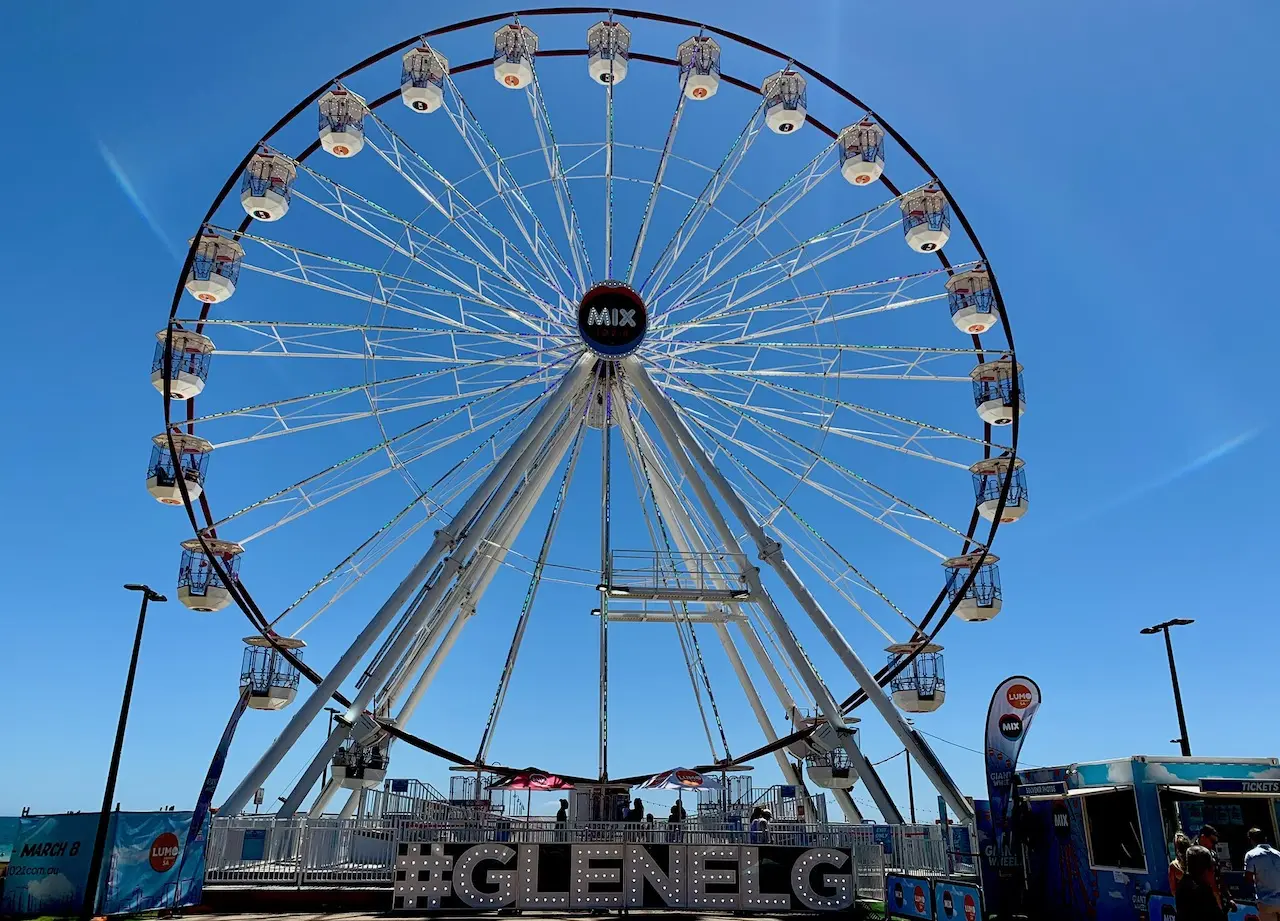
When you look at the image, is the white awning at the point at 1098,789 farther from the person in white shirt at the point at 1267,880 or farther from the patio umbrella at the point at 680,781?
the patio umbrella at the point at 680,781

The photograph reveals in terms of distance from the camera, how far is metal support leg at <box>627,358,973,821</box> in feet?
61.2

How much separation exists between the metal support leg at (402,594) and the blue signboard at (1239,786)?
44.0 ft

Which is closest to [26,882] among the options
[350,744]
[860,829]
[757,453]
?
[350,744]

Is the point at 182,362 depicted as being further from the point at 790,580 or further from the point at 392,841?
the point at 790,580

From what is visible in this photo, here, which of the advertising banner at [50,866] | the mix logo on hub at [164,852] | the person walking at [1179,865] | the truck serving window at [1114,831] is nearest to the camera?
the person walking at [1179,865]

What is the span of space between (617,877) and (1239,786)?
839 cm

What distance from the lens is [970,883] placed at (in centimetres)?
1436

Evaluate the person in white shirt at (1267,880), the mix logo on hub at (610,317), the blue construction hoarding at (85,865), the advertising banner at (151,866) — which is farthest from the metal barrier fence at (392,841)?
the mix logo on hub at (610,317)

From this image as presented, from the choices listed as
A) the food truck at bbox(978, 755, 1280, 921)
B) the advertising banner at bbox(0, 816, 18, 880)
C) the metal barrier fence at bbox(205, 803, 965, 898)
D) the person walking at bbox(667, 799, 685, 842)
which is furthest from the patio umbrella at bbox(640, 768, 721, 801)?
the advertising banner at bbox(0, 816, 18, 880)

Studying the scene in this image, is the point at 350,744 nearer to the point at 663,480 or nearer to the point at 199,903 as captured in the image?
the point at 199,903

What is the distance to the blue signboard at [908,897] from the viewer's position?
14.5 m

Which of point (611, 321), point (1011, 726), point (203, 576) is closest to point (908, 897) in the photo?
point (1011, 726)

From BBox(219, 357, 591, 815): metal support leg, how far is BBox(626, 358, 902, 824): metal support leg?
1884 mm

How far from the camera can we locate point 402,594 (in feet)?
64.7
